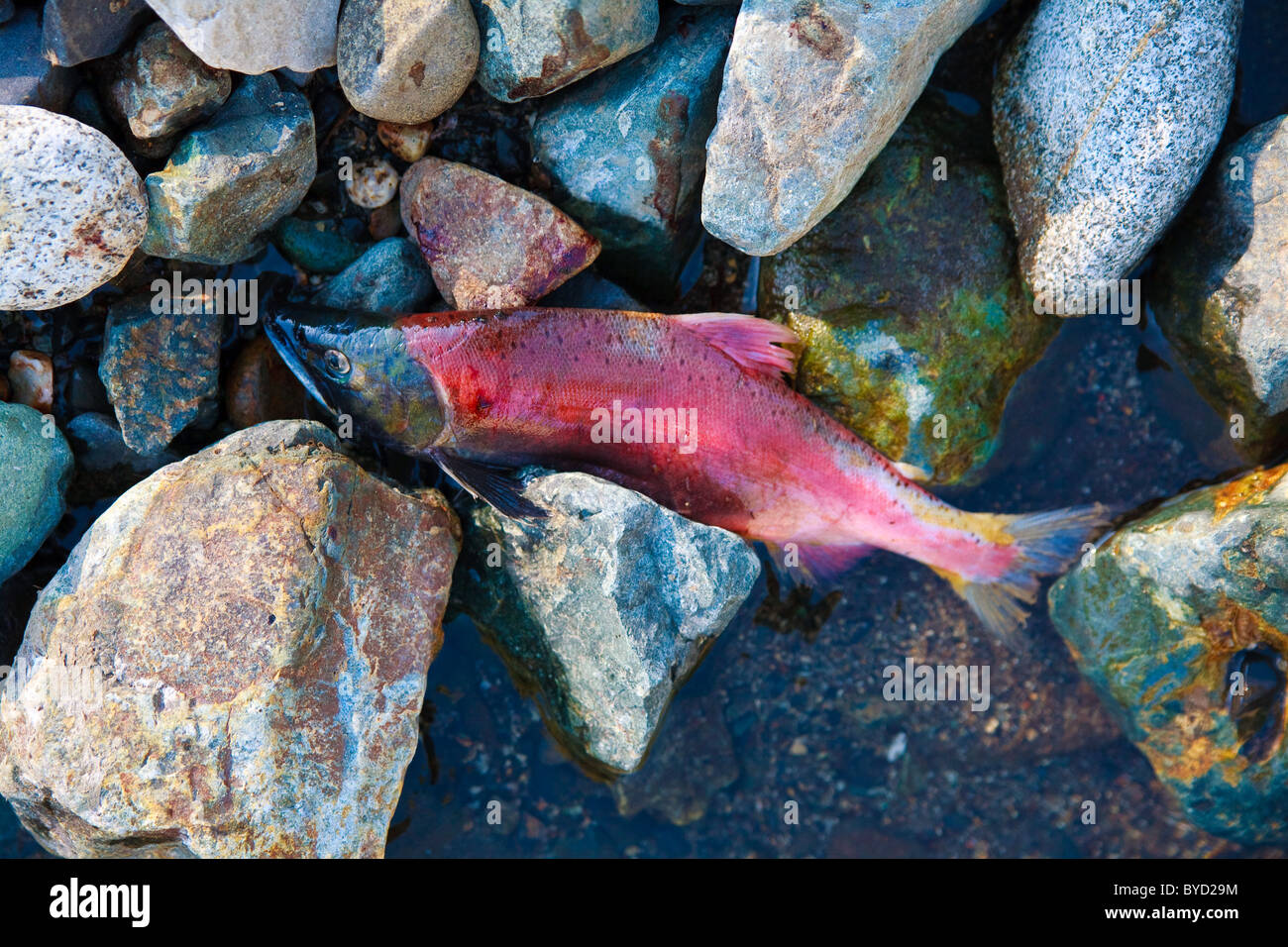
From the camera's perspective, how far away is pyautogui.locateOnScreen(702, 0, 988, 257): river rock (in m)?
3.82

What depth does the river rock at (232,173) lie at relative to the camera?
158 inches

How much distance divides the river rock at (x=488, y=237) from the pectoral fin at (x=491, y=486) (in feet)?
2.58

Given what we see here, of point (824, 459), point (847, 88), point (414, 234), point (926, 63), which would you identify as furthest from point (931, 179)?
point (414, 234)

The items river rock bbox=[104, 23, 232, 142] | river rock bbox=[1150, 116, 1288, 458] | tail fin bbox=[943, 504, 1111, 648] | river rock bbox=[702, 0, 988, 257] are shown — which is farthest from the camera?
tail fin bbox=[943, 504, 1111, 648]

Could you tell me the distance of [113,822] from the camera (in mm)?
3699

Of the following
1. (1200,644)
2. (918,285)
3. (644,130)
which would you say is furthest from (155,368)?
(1200,644)

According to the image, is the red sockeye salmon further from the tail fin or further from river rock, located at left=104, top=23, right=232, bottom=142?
river rock, located at left=104, top=23, right=232, bottom=142

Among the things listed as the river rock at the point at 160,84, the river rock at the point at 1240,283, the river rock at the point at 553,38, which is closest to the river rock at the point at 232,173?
the river rock at the point at 160,84

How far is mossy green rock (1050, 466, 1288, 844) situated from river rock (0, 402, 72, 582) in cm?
516

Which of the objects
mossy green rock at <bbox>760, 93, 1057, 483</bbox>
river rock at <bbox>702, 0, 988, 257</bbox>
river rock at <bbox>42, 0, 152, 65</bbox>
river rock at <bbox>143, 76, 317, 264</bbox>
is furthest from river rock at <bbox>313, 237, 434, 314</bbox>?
mossy green rock at <bbox>760, 93, 1057, 483</bbox>

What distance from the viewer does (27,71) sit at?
12.9ft

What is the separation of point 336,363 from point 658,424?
5.22 feet

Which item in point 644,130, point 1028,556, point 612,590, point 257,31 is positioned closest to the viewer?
point 257,31

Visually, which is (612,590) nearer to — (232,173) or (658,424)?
(658,424)
